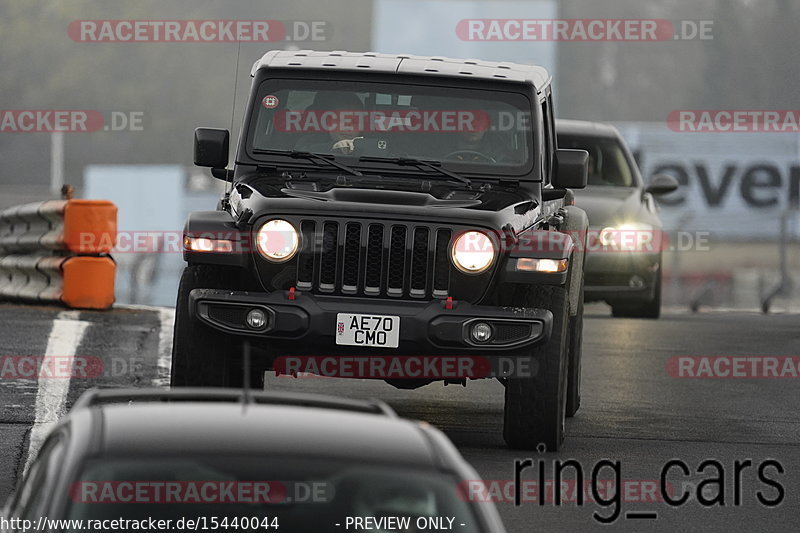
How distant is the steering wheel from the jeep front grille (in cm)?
127

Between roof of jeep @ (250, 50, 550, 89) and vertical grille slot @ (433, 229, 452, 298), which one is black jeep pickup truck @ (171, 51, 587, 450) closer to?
vertical grille slot @ (433, 229, 452, 298)

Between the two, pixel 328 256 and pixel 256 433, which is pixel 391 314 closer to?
pixel 328 256

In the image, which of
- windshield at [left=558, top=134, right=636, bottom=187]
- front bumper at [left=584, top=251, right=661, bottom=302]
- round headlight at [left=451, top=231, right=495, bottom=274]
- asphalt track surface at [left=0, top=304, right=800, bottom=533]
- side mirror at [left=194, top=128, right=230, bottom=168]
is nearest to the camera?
asphalt track surface at [left=0, top=304, right=800, bottom=533]

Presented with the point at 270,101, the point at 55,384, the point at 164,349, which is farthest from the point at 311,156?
the point at 164,349

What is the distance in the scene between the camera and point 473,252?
10047 mm

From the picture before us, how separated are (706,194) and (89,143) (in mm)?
41693

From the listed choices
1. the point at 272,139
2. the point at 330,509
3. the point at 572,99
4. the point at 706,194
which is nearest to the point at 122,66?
the point at 572,99

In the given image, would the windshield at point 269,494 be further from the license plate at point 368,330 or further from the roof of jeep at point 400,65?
the roof of jeep at point 400,65

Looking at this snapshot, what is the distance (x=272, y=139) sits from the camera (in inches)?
447

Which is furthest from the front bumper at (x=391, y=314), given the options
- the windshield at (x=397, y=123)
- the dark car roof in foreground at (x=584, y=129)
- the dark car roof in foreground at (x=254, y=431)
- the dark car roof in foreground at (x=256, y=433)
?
the dark car roof in foreground at (x=584, y=129)

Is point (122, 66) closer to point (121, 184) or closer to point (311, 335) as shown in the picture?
point (121, 184)

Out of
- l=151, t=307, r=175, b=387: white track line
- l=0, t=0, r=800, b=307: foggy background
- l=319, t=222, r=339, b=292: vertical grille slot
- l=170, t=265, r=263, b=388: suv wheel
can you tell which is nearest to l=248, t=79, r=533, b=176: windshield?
l=319, t=222, r=339, b=292: vertical grille slot

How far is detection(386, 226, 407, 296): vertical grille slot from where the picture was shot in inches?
397

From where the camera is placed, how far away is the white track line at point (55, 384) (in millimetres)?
10434
